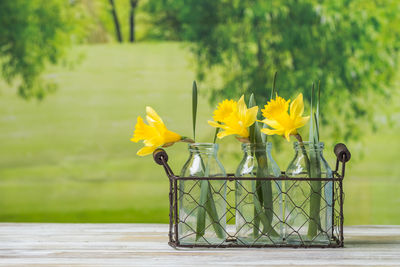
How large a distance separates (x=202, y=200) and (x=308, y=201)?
0.19 meters

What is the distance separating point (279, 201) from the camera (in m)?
0.88

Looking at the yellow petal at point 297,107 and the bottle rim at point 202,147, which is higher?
the yellow petal at point 297,107

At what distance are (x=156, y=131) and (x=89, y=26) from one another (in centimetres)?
239

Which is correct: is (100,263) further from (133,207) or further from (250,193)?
(133,207)

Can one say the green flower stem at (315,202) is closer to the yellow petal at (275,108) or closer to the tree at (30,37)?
the yellow petal at (275,108)

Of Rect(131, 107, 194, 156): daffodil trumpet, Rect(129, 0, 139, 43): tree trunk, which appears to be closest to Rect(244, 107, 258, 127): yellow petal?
Rect(131, 107, 194, 156): daffodil trumpet


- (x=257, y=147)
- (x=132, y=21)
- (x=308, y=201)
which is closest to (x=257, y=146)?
(x=257, y=147)

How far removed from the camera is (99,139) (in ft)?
9.82

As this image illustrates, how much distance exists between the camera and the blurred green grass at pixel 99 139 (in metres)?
2.94

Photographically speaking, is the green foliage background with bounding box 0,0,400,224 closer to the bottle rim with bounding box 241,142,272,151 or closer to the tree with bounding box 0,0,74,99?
the tree with bounding box 0,0,74,99

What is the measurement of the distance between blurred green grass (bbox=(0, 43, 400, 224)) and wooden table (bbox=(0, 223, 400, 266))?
1.88 m

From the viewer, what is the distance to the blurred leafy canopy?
2830 mm

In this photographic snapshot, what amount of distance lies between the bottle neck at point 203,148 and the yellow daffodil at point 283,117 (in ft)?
0.30

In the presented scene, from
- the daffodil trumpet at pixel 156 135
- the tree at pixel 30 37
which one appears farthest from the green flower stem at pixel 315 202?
the tree at pixel 30 37
